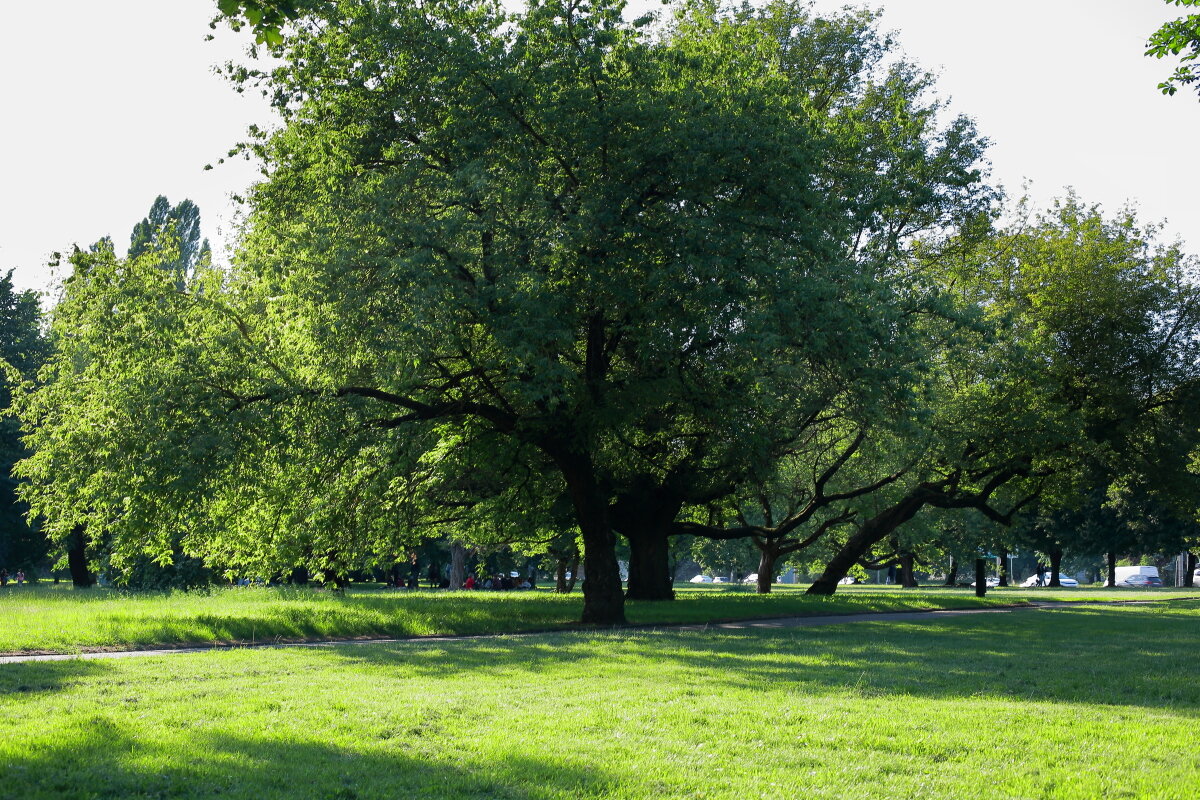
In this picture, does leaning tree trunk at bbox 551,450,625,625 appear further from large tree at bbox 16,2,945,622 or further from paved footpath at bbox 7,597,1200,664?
large tree at bbox 16,2,945,622

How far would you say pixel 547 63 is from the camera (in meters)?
19.7

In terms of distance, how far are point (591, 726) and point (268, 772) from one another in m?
2.64

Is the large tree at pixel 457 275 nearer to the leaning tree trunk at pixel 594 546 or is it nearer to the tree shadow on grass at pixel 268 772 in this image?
the leaning tree trunk at pixel 594 546

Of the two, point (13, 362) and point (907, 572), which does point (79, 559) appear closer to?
point (13, 362)

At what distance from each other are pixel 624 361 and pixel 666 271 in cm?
510

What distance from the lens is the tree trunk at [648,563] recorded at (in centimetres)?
3014

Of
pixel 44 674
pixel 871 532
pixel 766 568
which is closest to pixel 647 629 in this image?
pixel 44 674

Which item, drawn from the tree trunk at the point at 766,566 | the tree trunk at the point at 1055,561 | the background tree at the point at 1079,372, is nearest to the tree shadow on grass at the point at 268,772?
the background tree at the point at 1079,372

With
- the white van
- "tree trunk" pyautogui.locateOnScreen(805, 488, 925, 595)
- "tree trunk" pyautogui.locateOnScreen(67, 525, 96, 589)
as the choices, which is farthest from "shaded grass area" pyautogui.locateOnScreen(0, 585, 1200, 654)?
the white van

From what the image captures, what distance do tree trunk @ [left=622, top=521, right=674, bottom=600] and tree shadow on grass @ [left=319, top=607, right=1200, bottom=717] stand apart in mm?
9349

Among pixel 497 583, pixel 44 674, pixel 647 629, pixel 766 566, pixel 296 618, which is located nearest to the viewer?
pixel 44 674

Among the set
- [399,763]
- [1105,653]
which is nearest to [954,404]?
[1105,653]

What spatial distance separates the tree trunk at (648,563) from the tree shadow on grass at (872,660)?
9.35 metres

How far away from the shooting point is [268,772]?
673 cm
